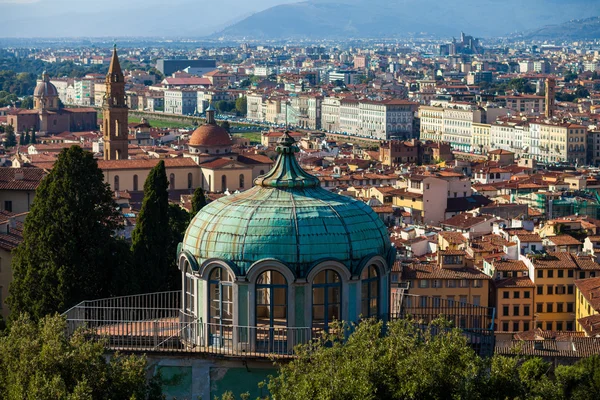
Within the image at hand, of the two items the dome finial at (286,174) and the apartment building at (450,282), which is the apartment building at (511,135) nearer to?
the apartment building at (450,282)

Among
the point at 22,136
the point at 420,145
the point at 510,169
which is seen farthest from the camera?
the point at 22,136

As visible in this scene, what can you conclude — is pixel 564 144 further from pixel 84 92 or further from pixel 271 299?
pixel 271 299

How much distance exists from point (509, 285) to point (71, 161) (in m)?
14.0

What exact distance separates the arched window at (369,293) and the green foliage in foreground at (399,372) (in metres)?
0.91

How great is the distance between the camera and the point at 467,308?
13766 mm

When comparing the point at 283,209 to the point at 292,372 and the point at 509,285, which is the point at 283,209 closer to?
the point at 292,372

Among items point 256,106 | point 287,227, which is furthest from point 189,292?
point 256,106

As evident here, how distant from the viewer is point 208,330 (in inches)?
510

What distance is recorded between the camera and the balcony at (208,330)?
12.7 m

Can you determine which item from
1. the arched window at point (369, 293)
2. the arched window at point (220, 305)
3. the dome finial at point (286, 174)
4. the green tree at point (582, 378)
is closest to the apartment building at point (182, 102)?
the green tree at point (582, 378)

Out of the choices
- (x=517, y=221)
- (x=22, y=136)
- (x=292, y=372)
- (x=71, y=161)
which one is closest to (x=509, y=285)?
(x=517, y=221)

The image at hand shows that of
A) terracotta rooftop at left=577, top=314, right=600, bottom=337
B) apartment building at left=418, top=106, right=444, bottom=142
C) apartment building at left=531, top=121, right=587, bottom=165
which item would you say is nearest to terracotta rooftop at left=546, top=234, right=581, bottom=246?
terracotta rooftop at left=577, top=314, right=600, bottom=337

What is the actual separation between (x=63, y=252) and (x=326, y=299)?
21.9 feet

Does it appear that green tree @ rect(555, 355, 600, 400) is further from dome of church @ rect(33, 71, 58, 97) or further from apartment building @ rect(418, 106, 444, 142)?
dome of church @ rect(33, 71, 58, 97)
